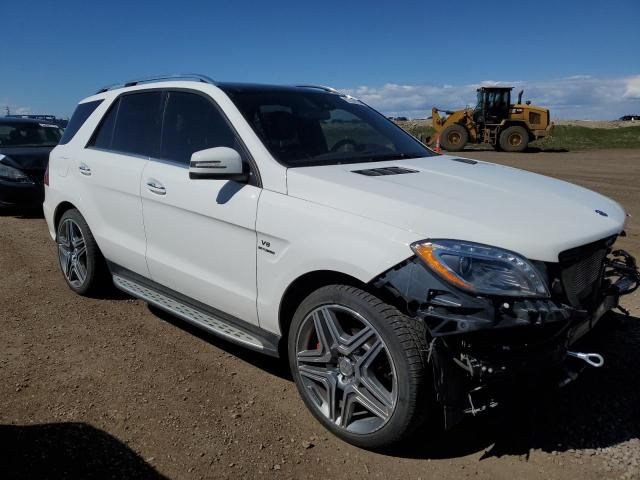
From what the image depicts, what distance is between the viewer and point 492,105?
25.4 metres

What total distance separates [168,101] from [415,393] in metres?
2.73

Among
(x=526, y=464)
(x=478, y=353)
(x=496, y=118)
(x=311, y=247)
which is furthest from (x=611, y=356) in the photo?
(x=496, y=118)

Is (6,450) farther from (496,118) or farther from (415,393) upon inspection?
(496,118)

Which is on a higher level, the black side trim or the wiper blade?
the wiper blade

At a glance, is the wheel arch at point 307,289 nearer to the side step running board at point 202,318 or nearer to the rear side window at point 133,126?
the side step running board at point 202,318

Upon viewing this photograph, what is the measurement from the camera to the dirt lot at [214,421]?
2.63 m

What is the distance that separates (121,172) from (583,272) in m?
3.15

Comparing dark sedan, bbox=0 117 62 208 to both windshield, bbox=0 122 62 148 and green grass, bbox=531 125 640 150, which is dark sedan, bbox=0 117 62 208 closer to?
windshield, bbox=0 122 62 148

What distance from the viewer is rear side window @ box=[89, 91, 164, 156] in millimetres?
3984

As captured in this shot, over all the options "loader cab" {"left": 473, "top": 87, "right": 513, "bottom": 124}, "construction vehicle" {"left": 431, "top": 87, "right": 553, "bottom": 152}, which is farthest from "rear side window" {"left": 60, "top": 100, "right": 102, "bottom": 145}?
"loader cab" {"left": 473, "top": 87, "right": 513, "bottom": 124}

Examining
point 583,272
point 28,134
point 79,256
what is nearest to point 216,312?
point 79,256

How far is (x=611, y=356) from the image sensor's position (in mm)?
3688

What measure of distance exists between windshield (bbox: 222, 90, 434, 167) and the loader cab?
74.9 ft

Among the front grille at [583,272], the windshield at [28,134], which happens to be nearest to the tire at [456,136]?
the windshield at [28,134]
